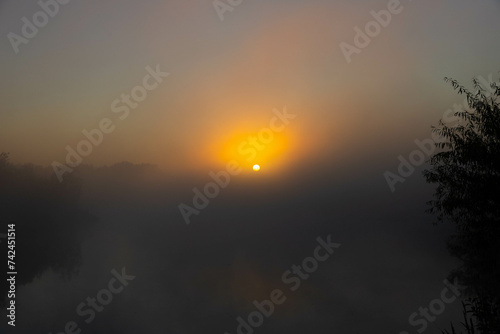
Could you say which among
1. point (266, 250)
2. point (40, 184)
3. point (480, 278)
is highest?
point (40, 184)

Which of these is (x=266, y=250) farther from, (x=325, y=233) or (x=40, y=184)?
(x=40, y=184)

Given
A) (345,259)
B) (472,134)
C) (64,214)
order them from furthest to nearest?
(345,259)
(64,214)
(472,134)

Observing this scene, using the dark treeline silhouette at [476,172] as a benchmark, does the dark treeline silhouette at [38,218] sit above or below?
above

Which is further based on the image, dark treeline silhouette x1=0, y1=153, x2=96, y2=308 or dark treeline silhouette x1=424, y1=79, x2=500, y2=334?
dark treeline silhouette x1=0, y1=153, x2=96, y2=308

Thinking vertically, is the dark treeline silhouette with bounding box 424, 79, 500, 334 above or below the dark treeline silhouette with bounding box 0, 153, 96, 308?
below

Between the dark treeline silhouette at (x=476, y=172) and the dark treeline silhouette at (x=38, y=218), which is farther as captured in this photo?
the dark treeline silhouette at (x=38, y=218)

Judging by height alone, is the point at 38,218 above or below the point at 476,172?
above

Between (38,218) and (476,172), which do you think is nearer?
(476,172)

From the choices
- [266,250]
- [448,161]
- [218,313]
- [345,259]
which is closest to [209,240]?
[266,250]
